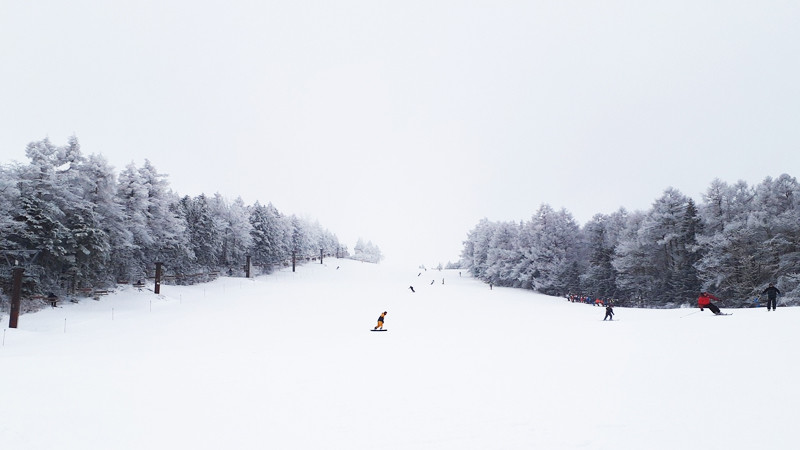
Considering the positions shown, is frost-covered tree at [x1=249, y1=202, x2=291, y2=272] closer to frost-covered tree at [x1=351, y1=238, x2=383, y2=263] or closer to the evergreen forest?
the evergreen forest

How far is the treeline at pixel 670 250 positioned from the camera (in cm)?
3747

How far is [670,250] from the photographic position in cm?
4847

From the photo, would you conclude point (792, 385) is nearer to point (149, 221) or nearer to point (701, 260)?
point (701, 260)

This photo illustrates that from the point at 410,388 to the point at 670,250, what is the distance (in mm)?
48143

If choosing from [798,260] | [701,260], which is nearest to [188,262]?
[701,260]

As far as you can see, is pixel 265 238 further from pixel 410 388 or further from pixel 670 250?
pixel 410 388

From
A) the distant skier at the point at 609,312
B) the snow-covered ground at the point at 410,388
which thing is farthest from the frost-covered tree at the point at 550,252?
the snow-covered ground at the point at 410,388

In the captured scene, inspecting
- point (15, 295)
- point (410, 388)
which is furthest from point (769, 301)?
point (15, 295)

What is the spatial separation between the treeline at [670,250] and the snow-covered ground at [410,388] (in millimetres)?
24214

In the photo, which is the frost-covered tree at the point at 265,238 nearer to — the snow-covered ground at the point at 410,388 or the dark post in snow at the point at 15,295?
the dark post in snow at the point at 15,295

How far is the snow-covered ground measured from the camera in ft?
28.2

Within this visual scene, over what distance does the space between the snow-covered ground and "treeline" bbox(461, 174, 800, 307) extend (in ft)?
79.4

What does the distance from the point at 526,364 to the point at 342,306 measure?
1006 inches

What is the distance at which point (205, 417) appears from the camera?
10109 mm
